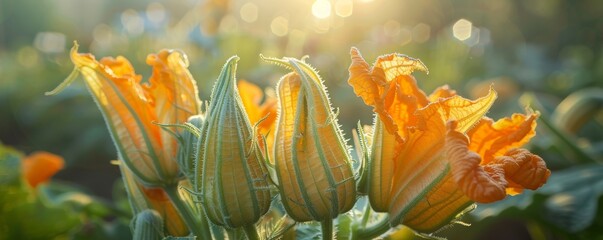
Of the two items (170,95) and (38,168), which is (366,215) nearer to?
(170,95)

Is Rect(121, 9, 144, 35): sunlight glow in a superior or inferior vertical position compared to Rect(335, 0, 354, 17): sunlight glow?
superior

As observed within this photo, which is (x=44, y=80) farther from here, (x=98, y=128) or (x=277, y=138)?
(x=277, y=138)

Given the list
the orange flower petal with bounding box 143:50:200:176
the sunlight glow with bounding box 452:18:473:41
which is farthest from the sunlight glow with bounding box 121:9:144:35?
the orange flower petal with bounding box 143:50:200:176

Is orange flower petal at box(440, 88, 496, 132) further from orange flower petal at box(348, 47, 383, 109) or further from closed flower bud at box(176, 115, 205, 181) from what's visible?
closed flower bud at box(176, 115, 205, 181)

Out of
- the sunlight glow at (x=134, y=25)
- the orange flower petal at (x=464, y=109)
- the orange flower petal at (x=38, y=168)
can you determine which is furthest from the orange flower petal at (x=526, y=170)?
the sunlight glow at (x=134, y=25)

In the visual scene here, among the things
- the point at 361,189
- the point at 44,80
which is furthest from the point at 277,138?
the point at 44,80

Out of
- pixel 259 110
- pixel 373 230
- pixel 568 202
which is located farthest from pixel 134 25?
pixel 373 230

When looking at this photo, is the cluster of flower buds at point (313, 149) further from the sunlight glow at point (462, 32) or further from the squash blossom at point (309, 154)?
the sunlight glow at point (462, 32)
